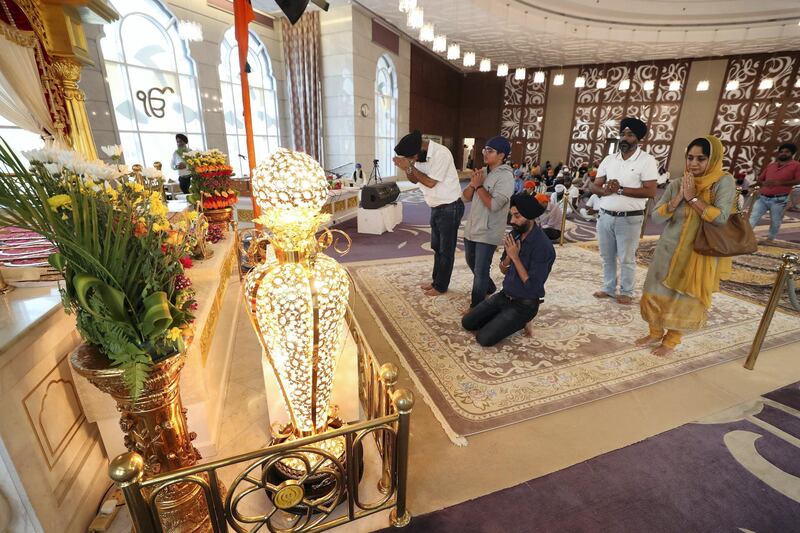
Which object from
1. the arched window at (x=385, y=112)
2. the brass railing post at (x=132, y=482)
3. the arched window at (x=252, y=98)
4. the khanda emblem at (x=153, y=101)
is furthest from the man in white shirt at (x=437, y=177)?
the arched window at (x=385, y=112)

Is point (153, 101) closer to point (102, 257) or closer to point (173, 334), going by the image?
point (102, 257)

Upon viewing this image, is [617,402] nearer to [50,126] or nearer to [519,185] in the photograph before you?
[519,185]

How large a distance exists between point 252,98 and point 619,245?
9.23m

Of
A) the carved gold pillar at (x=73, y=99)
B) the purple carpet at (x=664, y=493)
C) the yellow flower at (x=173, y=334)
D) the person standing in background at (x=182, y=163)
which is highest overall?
the carved gold pillar at (x=73, y=99)

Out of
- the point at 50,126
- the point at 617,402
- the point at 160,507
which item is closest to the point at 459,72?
the point at 50,126

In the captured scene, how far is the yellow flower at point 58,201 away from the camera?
3.26 ft

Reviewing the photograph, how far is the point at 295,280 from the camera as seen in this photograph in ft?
4.02

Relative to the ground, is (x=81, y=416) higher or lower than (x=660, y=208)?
lower

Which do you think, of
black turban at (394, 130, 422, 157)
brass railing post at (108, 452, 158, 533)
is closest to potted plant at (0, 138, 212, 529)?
brass railing post at (108, 452, 158, 533)

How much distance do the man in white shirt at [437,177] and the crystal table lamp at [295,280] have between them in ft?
7.06

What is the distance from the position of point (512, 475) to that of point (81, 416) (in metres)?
1.94

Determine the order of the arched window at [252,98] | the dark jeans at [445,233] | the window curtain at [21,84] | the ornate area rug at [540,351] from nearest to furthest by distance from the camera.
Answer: the ornate area rug at [540,351], the dark jeans at [445,233], the window curtain at [21,84], the arched window at [252,98]

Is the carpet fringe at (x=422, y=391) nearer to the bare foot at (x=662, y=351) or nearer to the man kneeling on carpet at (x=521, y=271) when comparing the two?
the man kneeling on carpet at (x=521, y=271)

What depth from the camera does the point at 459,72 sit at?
16.5 meters
